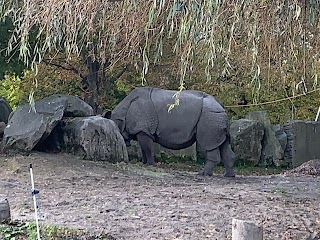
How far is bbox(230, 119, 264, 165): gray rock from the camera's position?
1493 centimetres

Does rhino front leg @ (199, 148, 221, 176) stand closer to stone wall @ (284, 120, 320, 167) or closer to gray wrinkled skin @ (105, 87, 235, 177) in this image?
gray wrinkled skin @ (105, 87, 235, 177)

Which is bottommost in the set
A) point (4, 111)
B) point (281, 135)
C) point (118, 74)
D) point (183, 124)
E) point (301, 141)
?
point (301, 141)

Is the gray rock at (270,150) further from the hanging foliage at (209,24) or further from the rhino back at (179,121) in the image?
the hanging foliage at (209,24)

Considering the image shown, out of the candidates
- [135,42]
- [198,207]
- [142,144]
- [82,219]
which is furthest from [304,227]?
[142,144]

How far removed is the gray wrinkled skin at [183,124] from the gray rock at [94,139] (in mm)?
453

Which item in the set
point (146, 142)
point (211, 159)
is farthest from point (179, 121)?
point (211, 159)

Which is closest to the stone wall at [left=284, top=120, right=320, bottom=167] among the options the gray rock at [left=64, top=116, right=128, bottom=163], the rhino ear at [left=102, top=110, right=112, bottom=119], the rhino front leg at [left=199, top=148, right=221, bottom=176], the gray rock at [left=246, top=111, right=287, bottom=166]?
the gray rock at [left=246, top=111, right=287, bottom=166]

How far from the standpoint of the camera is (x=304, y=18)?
13.2ft

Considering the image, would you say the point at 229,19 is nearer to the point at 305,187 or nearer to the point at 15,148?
the point at 305,187

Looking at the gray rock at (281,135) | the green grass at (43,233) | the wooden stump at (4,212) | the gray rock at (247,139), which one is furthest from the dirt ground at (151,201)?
the gray rock at (281,135)

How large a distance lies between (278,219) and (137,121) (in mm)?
5270

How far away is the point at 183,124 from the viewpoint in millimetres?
10680

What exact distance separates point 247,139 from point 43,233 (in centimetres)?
1077

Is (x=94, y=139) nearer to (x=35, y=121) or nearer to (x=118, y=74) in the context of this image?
(x=35, y=121)
